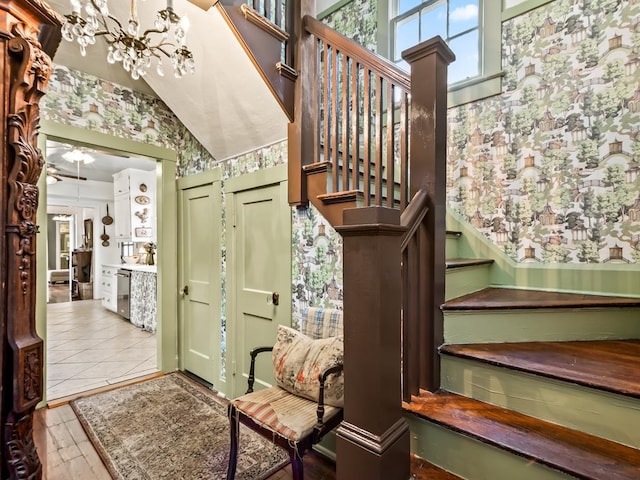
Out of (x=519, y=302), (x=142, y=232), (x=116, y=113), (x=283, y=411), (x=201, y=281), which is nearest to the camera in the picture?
(x=519, y=302)

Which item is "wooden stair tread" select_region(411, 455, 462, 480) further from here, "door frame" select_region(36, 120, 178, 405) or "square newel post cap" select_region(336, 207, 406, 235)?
"door frame" select_region(36, 120, 178, 405)

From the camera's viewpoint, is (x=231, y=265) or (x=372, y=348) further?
(x=231, y=265)

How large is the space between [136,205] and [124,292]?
163 cm

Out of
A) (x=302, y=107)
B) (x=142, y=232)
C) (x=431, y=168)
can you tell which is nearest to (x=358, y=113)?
(x=302, y=107)

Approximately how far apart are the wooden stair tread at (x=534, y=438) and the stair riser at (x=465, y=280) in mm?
531

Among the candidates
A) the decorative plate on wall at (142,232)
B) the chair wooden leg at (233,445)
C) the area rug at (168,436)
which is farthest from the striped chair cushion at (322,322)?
the decorative plate on wall at (142,232)

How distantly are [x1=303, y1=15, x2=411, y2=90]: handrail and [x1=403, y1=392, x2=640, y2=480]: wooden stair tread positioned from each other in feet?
4.87

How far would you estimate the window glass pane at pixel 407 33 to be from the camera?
257cm

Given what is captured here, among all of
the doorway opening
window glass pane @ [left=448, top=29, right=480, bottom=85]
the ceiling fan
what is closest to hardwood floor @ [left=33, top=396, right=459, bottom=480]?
the doorway opening

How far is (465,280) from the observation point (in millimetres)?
1756

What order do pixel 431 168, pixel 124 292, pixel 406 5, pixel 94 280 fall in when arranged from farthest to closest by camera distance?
→ pixel 94 280, pixel 124 292, pixel 406 5, pixel 431 168

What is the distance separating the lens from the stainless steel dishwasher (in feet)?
18.1

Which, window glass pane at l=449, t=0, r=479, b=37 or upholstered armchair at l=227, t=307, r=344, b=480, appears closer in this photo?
upholstered armchair at l=227, t=307, r=344, b=480

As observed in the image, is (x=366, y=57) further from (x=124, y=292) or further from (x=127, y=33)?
(x=124, y=292)
